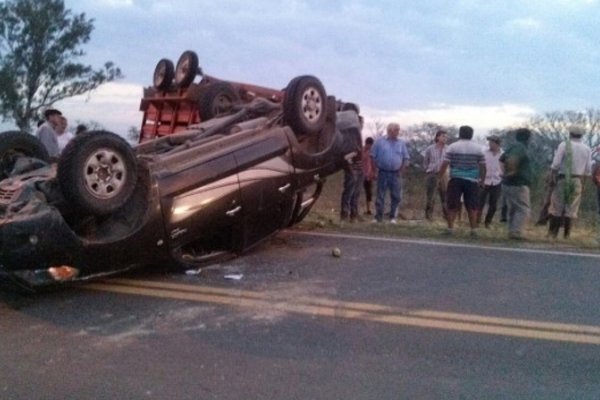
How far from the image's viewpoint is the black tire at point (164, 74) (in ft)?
32.4

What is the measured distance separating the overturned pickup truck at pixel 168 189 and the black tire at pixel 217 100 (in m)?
0.77

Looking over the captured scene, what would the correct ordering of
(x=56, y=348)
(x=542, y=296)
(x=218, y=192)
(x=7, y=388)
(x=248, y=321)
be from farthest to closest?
(x=218, y=192) → (x=542, y=296) → (x=248, y=321) → (x=56, y=348) → (x=7, y=388)

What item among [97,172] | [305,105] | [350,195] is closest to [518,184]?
[350,195]

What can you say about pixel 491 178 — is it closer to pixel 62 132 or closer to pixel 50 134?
pixel 62 132

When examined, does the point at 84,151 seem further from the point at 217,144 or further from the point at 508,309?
the point at 508,309

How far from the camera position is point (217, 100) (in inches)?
352

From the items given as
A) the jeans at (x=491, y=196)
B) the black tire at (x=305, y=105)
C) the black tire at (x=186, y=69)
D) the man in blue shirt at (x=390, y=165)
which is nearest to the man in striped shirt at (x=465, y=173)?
the man in blue shirt at (x=390, y=165)

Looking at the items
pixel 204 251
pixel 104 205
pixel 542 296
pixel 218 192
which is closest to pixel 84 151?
pixel 104 205

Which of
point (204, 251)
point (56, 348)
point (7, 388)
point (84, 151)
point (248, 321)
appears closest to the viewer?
point (7, 388)

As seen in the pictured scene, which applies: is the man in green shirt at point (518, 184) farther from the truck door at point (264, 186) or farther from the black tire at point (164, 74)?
the black tire at point (164, 74)

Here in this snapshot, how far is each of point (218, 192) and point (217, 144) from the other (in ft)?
1.70

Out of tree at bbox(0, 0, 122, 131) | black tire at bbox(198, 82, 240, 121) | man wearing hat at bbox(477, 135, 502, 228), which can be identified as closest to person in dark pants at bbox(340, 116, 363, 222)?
man wearing hat at bbox(477, 135, 502, 228)

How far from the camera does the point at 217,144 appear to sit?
6.67 metres

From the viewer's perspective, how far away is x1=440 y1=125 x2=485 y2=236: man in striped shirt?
31.2 feet
